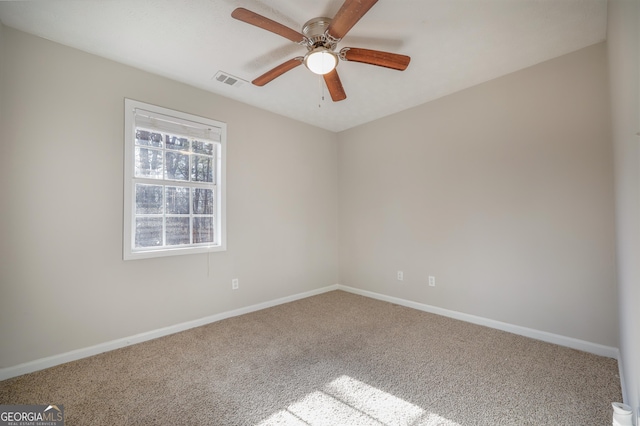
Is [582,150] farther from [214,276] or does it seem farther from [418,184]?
[214,276]

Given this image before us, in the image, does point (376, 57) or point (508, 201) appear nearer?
point (376, 57)

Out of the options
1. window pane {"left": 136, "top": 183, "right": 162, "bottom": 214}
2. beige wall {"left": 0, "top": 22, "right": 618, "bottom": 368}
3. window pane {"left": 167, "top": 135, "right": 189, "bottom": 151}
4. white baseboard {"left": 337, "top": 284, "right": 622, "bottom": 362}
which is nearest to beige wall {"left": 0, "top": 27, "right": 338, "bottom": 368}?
beige wall {"left": 0, "top": 22, "right": 618, "bottom": 368}

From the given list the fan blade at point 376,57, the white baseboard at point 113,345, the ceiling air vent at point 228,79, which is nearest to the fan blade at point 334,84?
the fan blade at point 376,57

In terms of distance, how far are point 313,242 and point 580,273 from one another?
2.90 m

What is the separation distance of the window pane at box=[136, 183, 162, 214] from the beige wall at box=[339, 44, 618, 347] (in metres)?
2.61

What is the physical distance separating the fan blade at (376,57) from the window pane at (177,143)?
1.88m

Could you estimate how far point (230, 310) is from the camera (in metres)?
3.25

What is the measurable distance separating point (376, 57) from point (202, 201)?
7.34 feet

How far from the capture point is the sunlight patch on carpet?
62.1 inches

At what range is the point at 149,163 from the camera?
2.74 metres

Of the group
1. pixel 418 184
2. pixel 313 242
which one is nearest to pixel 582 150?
pixel 418 184

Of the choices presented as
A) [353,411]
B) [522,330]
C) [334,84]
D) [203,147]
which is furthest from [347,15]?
[522,330]

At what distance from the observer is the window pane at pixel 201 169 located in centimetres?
305

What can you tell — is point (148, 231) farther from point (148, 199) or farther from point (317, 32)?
point (317, 32)
